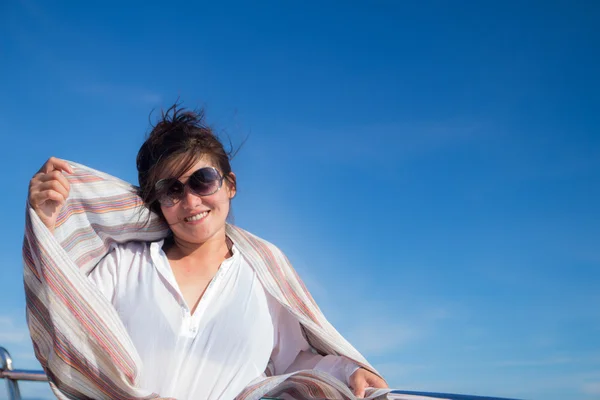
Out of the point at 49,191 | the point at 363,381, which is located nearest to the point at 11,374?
the point at 49,191

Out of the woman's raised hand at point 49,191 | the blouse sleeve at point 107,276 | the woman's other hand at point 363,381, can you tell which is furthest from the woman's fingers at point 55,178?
the woman's other hand at point 363,381

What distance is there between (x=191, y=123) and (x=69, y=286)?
865 millimetres

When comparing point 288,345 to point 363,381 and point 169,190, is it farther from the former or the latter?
point 169,190

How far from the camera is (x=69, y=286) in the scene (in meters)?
1.99

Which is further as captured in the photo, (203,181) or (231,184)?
(231,184)

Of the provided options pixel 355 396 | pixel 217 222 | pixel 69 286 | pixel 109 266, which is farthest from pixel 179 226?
pixel 355 396

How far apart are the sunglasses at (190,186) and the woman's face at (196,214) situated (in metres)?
0.01

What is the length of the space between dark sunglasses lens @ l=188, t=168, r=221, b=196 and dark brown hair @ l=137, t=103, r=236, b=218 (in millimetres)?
51

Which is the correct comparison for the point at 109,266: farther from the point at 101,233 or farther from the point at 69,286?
the point at 69,286

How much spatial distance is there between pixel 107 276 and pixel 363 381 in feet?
3.32

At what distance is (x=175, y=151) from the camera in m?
2.38

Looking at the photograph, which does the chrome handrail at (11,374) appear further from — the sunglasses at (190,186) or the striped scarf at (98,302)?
the sunglasses at (190,186)

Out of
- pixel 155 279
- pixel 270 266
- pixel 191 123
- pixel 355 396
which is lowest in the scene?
pixel 355 396

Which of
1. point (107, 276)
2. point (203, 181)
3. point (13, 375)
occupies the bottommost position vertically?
point (13, 375)
